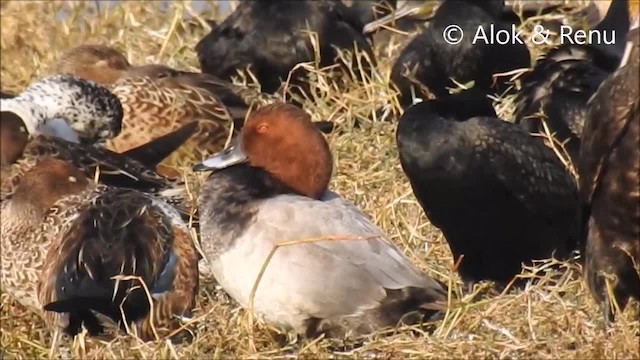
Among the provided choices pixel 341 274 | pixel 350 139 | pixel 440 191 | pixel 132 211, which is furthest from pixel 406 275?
pixel 350 139

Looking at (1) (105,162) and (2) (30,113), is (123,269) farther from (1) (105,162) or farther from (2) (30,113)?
(2) (30,113)

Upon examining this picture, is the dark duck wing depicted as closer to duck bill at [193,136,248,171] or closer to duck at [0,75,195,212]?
duck bill at [193,136,248,171]

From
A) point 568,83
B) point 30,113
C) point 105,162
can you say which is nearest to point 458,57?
point 568,83

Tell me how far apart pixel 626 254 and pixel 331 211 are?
100 centimetres

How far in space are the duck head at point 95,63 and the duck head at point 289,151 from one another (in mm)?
3144

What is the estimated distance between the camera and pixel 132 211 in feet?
19.6

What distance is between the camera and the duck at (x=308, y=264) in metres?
5.33

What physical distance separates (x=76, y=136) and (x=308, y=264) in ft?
11.8

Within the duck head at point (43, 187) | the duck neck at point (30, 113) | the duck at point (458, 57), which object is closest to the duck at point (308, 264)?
the duck head at point (43, 187)

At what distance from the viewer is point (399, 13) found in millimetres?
9125

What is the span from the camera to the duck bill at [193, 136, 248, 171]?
5.79 metres

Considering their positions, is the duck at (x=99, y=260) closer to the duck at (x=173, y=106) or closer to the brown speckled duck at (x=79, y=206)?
the brown speckled duck at (x=79, y=206)

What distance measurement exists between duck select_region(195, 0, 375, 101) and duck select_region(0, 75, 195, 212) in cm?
70

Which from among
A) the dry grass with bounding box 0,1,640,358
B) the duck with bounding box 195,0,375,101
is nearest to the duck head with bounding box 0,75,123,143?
the duck with bounding box 195,0,375,101
